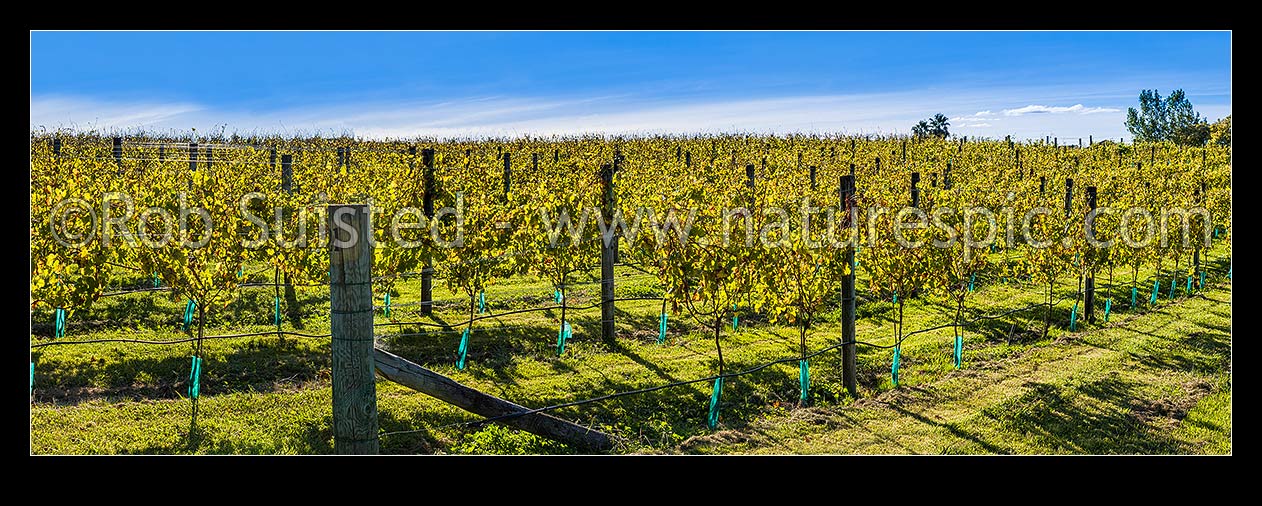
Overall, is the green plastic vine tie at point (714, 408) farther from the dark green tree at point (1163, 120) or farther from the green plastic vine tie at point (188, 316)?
the dark green tree at point (1163, 120)

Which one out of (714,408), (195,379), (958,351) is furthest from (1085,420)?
(195,379)

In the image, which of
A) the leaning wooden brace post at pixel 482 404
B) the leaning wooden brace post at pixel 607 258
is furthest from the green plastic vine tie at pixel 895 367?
the leaning wooden brace post at pixel 482 404

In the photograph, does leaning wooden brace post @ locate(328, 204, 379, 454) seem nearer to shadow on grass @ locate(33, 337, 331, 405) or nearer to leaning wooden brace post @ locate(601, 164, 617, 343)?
shadow on grass @ locate(33, 337, 331, 405)

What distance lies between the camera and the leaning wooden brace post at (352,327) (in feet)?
13.3

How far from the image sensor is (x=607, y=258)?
34.9 feet

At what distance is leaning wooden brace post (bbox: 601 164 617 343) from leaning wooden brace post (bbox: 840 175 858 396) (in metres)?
2.91

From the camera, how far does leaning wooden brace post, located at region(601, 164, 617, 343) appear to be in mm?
10484

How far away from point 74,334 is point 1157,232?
15.3 m

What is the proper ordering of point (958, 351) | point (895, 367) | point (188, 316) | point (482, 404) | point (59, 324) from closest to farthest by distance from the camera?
point (482, 404) → point (895, 367) → point (958, 351) → point (59, 324) → point (188, 316)

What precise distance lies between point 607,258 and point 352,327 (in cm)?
656

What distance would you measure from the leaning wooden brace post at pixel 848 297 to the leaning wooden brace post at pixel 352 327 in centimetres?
554

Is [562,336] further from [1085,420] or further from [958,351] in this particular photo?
[1085,420]

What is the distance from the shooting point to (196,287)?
8312 mm
